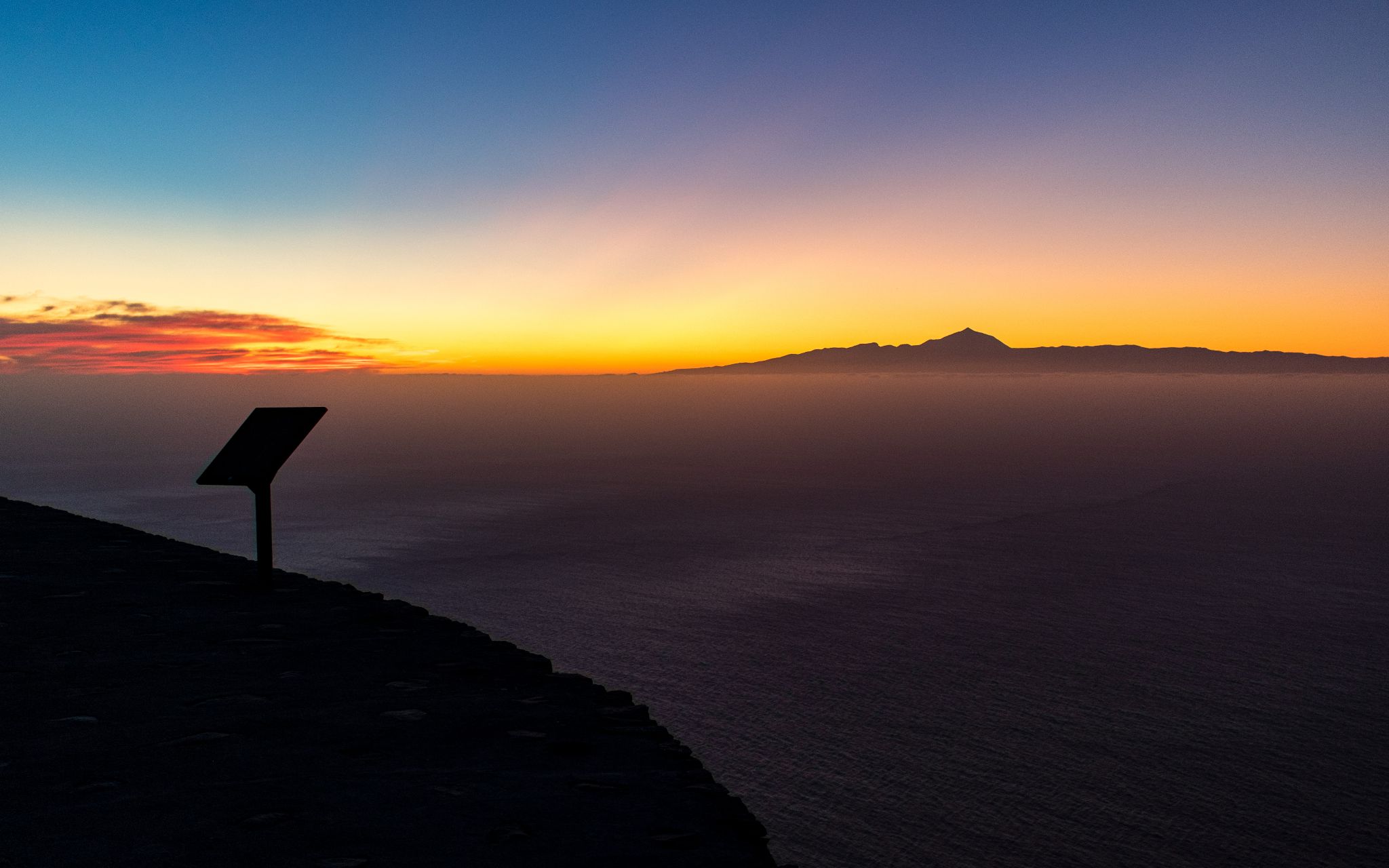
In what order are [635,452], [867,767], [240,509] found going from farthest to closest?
[635,452] → [240,509] → [867,767]

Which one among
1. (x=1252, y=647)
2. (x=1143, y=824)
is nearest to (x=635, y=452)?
(x=1252, y=647)

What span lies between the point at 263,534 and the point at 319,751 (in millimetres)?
4273

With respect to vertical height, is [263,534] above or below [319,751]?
above

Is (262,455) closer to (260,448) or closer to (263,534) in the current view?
(260,448)

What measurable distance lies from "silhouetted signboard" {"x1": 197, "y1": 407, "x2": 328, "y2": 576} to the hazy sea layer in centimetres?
435

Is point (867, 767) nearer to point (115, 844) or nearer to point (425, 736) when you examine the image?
point (425, 736)

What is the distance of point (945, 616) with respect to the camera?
14.3 meters

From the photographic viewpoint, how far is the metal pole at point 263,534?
883cm

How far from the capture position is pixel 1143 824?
7562mm

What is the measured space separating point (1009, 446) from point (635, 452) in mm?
19055

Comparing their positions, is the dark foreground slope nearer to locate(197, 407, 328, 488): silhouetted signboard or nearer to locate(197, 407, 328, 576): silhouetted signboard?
locate(197, 407, 328, 576): silhouetted signboard

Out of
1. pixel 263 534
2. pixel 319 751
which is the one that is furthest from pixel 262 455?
pixel 319 751

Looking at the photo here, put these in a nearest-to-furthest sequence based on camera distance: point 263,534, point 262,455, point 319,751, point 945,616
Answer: point 319,751
point 262,455
point 263,534
point 945,616

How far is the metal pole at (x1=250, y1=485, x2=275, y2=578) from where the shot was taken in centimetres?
883
